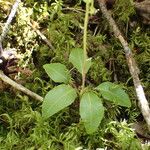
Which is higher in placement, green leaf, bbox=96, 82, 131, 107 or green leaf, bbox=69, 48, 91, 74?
green leaf, bbox=69, 48, 91, 74

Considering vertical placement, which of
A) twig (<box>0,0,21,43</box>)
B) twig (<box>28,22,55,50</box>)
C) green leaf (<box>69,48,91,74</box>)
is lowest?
green leaf (<box>69,48,91,74</box>)

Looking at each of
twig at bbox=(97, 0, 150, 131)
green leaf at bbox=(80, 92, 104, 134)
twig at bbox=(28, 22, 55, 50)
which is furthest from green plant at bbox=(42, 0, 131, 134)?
twig at bbox=(28, 22, 55, 50)

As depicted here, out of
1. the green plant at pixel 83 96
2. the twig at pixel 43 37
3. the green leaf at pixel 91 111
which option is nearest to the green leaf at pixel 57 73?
the green plant at pixel 83 96

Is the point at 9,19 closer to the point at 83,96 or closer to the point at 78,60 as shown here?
the point at 78,60

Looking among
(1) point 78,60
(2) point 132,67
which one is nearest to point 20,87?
(1) point 78,60

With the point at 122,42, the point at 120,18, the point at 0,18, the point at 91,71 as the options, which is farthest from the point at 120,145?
the point at 0,18

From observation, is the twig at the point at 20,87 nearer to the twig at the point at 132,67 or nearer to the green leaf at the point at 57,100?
the green leaf at the point at 57,100

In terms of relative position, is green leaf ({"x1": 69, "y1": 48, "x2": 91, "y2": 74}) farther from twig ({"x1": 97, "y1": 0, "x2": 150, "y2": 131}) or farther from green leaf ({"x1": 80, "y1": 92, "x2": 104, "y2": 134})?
twig ({"x1": 97, "y1": 0, "x2": 150, "y2": 131})
